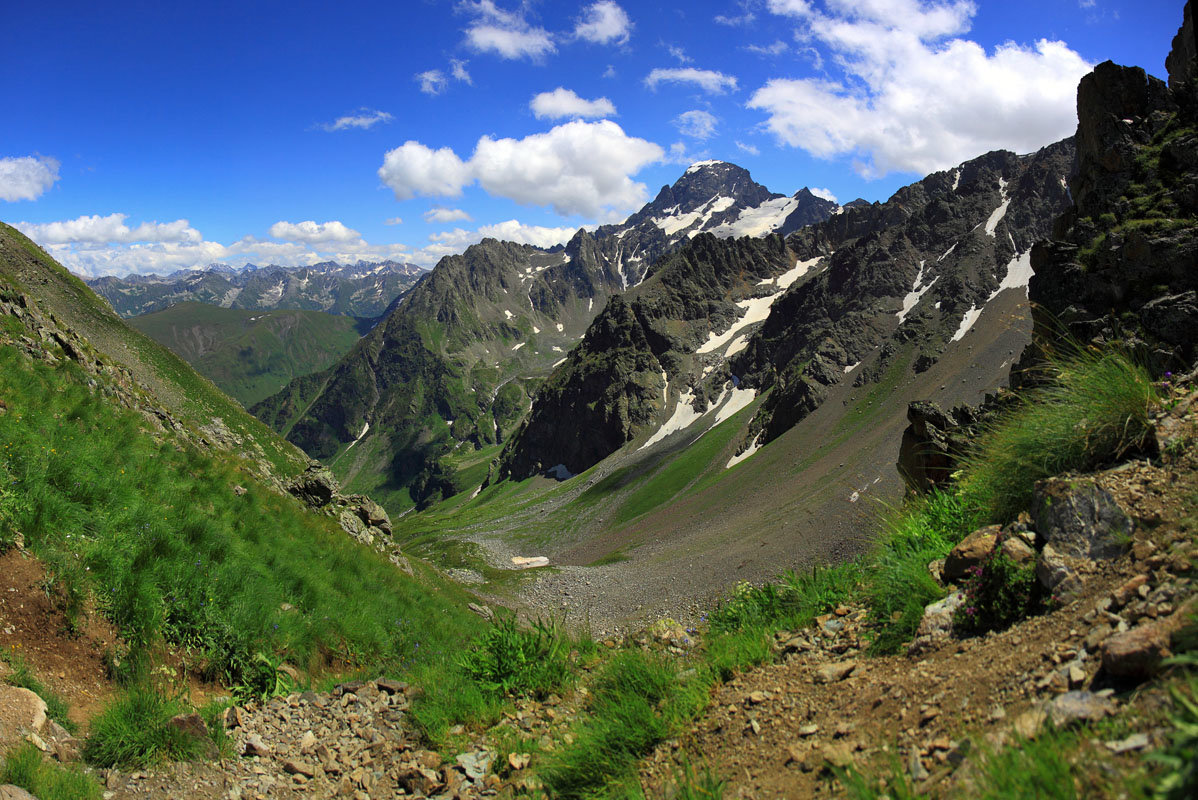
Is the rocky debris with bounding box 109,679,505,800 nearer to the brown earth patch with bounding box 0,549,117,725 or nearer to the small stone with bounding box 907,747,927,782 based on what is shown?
the brown earth patch with bounding box 0,549,117,725

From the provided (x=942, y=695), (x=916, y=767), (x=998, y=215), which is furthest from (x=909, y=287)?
(x=916, y=767)

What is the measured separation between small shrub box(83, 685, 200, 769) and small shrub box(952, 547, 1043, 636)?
7184mm

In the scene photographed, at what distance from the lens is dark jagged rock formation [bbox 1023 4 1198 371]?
981 centimetres

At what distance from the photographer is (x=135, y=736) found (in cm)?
540

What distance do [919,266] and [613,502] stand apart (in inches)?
3491

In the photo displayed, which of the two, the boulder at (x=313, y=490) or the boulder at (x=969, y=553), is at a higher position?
the boulder at (x=969, y=553)

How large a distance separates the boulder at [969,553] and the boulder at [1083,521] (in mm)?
523

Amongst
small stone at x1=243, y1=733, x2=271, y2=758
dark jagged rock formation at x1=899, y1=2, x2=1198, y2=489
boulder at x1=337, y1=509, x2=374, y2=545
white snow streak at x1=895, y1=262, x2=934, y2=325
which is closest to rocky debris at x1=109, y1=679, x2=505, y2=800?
small stone at x1=243, y1=733, x2=271, y2=758

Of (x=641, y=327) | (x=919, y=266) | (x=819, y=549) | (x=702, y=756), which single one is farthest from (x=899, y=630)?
(x=641, y=327)

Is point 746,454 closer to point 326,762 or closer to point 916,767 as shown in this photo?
point 326,762

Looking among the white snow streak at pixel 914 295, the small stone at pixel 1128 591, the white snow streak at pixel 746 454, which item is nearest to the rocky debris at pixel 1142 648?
the small stone at pixel 1128 591

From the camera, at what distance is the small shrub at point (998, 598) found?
15.9ft

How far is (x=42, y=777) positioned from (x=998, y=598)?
777 cm

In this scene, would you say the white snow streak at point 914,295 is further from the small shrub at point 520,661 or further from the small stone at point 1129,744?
the small stone at point 1129,744
